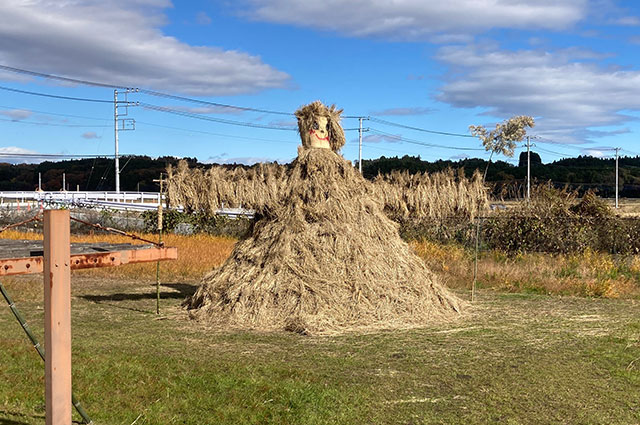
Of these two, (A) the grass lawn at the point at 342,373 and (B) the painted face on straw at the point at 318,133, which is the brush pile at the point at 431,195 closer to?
(B) the painted face on straw at the point at 318,133

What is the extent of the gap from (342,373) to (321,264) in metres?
3.01

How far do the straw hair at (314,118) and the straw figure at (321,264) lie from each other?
17mm

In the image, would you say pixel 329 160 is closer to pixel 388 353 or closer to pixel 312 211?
pixel 312 211

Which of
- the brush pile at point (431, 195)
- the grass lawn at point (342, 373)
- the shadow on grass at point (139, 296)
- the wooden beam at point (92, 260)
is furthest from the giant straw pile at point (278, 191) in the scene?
the shadow on grass at point (139, 296)

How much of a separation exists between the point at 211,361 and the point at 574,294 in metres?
9.07

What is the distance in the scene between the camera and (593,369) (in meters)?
7.52

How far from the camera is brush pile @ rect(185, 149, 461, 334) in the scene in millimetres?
9672

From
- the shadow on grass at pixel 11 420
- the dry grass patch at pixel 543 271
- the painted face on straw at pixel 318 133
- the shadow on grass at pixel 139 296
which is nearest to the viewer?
the shadow on grass at pixel 11 420

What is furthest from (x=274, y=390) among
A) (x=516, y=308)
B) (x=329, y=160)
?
(x=516, y=308)

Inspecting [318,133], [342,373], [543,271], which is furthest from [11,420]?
[543,271]

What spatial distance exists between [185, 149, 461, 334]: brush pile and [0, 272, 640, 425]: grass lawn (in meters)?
0.44

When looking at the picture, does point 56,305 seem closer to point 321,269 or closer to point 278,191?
point 321,269

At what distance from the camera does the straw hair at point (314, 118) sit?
11.2 meters

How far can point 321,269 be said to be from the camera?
9953mm
